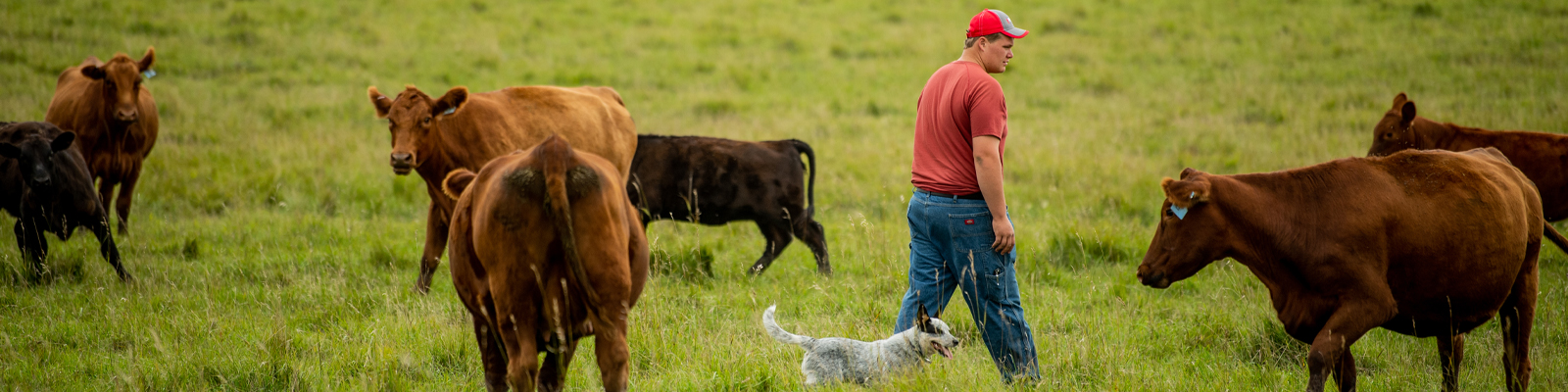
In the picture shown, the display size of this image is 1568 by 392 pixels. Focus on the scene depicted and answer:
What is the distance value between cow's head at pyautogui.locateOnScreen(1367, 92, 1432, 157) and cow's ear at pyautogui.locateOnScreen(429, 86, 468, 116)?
23.7ft

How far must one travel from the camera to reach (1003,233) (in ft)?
13.1

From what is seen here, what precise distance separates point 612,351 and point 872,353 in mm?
1486

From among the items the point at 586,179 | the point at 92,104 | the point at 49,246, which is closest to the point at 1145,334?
the point at 586,179

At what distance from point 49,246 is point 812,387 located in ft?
22.0

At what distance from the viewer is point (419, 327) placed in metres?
5.55

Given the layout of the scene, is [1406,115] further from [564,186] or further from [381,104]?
[381,104]

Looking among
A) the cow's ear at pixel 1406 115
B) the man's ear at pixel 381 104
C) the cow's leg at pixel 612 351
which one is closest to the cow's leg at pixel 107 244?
the man's ear at pixel 381 104

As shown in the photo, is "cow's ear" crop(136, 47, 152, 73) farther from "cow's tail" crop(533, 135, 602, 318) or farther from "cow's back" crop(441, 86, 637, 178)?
"cow's tail" crop(533, 135, 602, 318)

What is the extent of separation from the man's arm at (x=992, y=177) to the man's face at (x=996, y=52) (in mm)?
355

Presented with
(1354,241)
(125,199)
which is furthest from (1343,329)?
(125,199)

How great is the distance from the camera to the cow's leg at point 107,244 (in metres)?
6.88

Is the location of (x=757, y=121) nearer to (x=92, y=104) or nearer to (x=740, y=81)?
(x=740, y=81)

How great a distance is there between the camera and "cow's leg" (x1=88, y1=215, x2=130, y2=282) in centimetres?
688

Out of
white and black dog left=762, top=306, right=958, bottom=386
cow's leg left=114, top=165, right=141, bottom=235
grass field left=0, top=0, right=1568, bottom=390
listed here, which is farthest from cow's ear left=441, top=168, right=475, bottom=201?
cow's leg left=114, top=165, right=141, bottom=235
